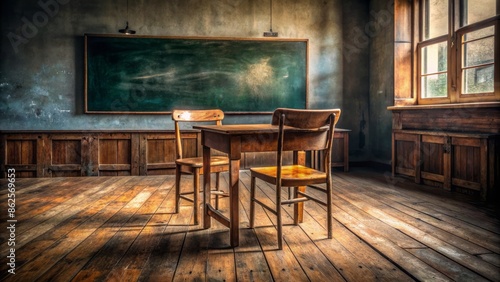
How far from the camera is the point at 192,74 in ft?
18.1

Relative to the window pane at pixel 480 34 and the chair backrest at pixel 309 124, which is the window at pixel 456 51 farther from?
the chair backrest at pixel 309 124

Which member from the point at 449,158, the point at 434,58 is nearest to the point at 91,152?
the point at 449,158

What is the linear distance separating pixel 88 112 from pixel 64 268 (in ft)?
13.0

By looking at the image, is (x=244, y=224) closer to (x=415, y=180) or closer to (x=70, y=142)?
(x=415, y=180)

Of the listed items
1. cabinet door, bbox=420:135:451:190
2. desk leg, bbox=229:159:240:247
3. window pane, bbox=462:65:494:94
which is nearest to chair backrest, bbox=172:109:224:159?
desk leg, bbox=229:159:240:247

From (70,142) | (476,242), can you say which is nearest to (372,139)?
(476,242)

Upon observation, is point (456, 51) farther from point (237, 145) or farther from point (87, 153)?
point (87, 153)

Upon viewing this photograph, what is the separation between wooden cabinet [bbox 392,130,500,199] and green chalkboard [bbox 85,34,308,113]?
190 centimetres

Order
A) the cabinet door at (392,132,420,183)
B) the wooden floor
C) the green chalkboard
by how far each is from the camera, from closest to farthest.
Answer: the wooden floor
the cabinet door at (392,132,420,183)
the green chalkboard

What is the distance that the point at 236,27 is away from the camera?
220 inches

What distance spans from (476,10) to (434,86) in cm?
107

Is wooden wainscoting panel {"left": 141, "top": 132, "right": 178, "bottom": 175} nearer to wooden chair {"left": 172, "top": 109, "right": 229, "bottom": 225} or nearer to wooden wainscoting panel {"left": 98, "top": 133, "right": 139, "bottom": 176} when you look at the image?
wooden wainscoting panel {"left": 98, "top": 133, "right": 139, "bottom": 176}

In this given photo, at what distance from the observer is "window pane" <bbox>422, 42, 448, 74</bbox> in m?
4.50

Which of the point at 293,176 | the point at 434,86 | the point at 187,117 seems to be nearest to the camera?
the point at 293,176
